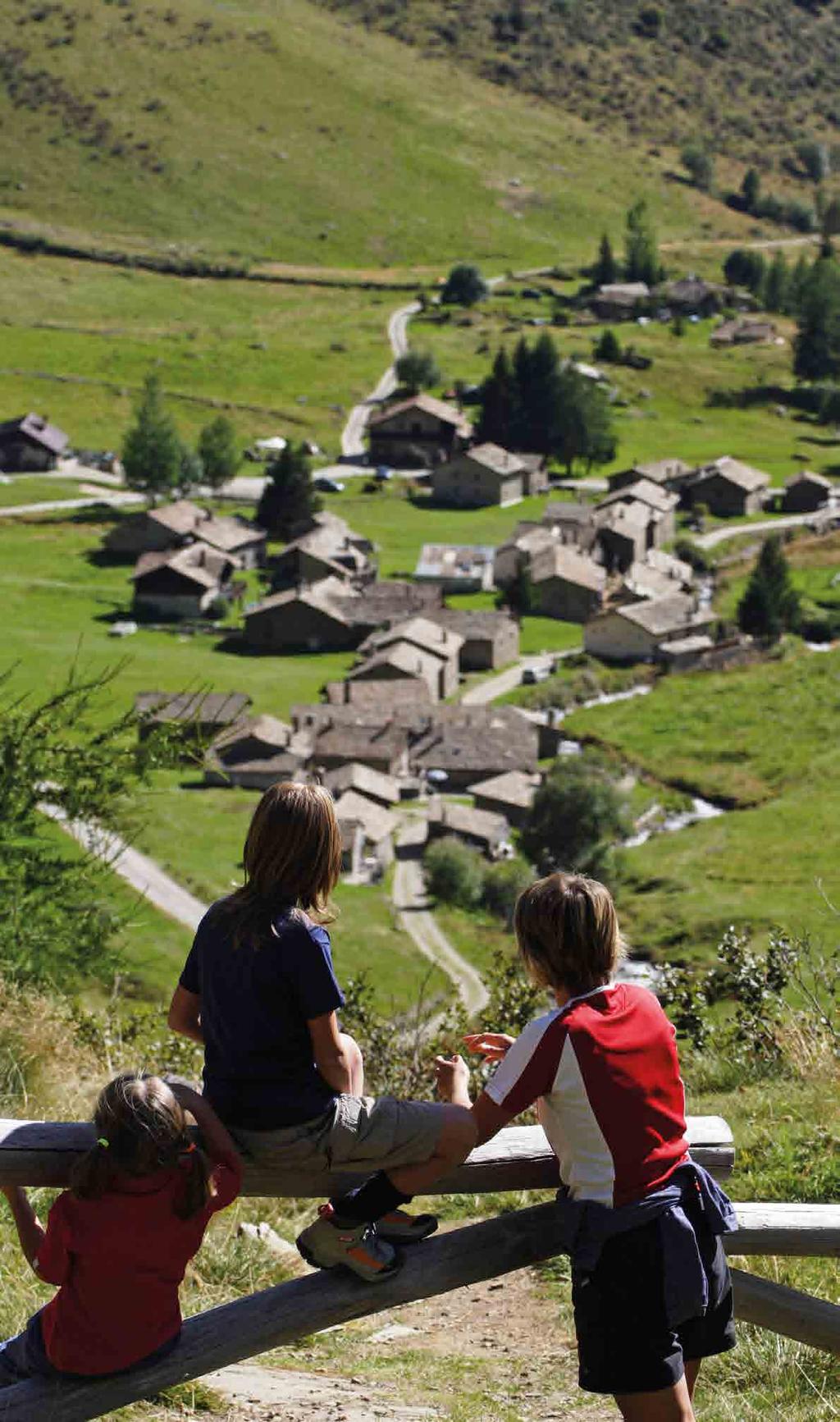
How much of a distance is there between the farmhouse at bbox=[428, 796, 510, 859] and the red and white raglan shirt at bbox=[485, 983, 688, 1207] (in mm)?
45340

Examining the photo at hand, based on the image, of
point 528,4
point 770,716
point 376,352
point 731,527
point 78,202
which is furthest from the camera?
point 528,4

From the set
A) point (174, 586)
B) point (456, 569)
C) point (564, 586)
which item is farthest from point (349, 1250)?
point (456, 569)

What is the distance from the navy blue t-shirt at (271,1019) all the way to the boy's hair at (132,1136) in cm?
35

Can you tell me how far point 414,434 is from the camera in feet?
327

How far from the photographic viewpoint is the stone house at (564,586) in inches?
3046

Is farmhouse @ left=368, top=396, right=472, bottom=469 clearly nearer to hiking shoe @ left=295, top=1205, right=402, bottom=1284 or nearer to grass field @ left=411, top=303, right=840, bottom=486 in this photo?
grass field @ left=411, top=303, right=840, bottom=486

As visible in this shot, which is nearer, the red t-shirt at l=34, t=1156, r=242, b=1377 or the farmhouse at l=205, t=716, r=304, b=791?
the red t-shirt at l=34, t=1156, r=242, b=1377

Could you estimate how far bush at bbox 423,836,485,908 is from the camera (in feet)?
154

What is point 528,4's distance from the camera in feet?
612

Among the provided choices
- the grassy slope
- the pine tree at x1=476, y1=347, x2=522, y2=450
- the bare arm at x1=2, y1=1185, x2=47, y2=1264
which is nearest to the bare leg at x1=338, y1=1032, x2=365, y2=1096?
A: the bare arm at x1=2, y1=1185, x2=47, y2=1264

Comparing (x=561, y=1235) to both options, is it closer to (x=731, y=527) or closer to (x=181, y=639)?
(x=181, y=639)

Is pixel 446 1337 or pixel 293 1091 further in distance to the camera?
pixel 446 1337

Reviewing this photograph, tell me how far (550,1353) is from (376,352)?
4421 inches

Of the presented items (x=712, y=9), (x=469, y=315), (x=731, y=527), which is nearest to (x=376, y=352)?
(x=469, y=315)
